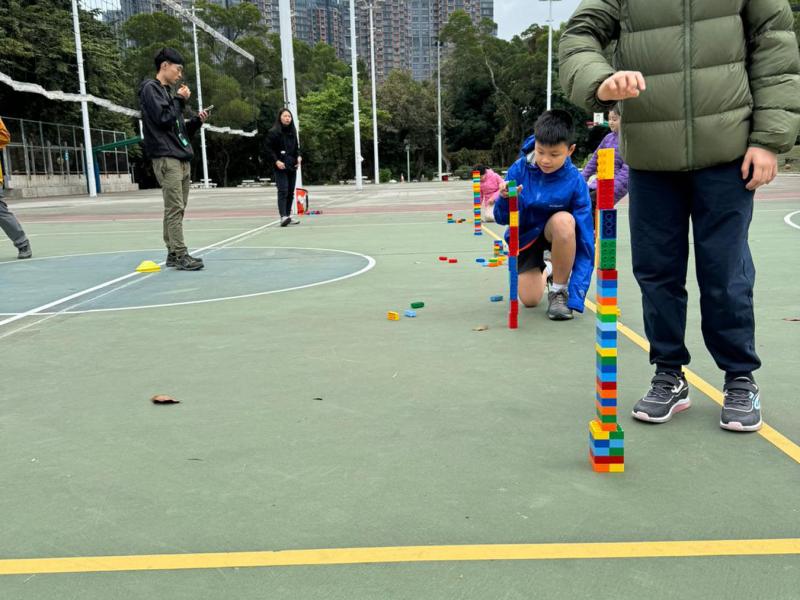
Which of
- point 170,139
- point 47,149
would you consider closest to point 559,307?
point 170,139

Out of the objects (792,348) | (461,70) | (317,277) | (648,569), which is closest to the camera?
(648,569)

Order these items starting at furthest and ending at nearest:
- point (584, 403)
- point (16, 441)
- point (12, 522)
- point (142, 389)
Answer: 1. point (142, 389)
2. point (584, 403)
3. point (16, 441)
4. point (12, 522)

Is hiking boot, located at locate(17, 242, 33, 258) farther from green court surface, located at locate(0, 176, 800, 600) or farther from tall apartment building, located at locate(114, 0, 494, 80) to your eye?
tall apartment building, located at locate(114, 0, 494, 80)

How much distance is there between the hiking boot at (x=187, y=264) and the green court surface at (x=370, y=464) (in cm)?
233

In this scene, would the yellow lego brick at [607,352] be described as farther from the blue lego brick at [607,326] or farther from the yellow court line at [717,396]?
the yellow court line at [717,396]

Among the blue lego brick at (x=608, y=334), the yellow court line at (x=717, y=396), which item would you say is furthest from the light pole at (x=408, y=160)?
the blue lego brick at (x=608, y=334)

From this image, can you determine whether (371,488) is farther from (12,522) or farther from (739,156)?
(739,156)

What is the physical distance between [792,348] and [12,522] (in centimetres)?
393

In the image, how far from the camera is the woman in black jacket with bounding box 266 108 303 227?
44.2 ft

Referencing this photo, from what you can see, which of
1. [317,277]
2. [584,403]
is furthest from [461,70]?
[584,403]

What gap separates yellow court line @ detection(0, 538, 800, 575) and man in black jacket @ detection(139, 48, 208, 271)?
20.0 feet

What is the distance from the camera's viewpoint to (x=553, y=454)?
296 centimetres

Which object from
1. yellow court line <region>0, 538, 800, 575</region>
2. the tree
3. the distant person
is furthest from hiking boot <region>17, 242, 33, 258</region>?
the tree

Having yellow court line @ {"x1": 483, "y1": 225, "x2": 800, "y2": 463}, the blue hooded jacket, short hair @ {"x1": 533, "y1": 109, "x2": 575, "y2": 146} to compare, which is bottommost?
yellow court line @ {"x1": 483, "y1": 225, "x2": 800, "y2": 463}
